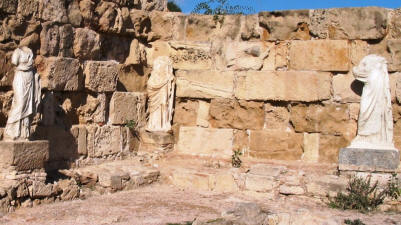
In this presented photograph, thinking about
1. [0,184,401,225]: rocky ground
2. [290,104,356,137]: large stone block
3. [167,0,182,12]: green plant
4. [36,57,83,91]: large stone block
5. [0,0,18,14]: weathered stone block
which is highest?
[167,0,182,12]: green plant

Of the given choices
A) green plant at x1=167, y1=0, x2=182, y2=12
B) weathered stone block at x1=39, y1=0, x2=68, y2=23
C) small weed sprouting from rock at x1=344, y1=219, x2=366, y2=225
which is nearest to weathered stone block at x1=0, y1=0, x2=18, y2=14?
weathered stone block at x1=39, y1=0, x2=68, y2=23

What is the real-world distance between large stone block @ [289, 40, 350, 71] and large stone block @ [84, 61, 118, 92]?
2.98m

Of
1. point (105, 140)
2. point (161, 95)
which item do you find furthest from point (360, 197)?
point (105, 140)

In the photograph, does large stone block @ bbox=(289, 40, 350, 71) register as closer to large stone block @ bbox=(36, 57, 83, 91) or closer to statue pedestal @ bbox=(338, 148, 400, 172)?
statue pedestal @ bbox=(338, 148, 400, 172)

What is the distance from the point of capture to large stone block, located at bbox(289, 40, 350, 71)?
939 cm

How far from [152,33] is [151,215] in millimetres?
4700

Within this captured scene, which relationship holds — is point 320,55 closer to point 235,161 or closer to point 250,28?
point 250,28

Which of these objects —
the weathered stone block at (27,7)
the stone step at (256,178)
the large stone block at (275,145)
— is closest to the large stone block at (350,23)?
the large stone block at (275,145)

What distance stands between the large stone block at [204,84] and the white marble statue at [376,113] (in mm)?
2416

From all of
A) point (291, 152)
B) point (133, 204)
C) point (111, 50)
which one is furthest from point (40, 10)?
point (291, 152)

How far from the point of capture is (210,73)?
10.4 m

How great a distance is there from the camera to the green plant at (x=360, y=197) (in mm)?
7578

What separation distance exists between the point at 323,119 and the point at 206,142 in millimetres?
2081

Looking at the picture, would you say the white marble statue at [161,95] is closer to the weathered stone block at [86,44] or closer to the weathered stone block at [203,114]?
the weathered stone block at [203,114]
